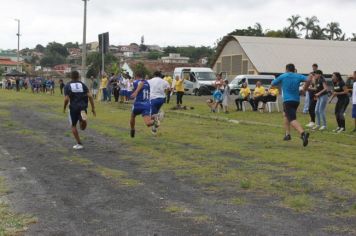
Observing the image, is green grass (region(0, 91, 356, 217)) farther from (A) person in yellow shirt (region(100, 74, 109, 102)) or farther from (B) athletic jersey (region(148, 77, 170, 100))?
(A) person in yellow shirt (region(100, 74, 109, 102))

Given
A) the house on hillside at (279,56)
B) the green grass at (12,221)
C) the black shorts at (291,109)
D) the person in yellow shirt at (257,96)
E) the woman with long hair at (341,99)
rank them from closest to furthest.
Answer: the green grass at (12,221)
the black shorts at (291,109)
the woman with long hair at (341,99)
the person in yellow shirt at (257,96)
the house on hillside at (279,56)

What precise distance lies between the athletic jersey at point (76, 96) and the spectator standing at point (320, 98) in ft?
22.8

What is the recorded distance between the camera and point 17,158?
10461 mm

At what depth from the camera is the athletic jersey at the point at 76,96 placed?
1177 centimetres

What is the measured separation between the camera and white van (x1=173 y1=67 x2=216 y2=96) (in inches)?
1657

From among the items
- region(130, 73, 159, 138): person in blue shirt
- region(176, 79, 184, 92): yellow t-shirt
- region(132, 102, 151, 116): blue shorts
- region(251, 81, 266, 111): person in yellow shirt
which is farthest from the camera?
region(176, 79, 184, 92): yellow t-shirt

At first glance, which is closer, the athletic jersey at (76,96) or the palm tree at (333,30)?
the athletic jersey at (76,96)

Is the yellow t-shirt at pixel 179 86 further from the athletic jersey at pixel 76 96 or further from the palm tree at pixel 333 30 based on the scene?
the palm tree at pixel 333 30

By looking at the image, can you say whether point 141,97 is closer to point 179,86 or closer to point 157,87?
point 157,87

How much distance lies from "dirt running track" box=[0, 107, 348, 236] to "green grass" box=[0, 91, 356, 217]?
41 cm

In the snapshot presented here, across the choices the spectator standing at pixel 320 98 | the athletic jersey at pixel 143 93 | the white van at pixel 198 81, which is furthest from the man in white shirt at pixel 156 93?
the white van at pixel 198 81

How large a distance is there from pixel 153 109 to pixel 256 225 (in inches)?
329

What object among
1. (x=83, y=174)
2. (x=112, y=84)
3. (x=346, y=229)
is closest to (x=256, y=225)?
(x=346, y=229)

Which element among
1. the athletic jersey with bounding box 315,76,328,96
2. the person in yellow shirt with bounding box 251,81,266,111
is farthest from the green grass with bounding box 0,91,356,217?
the person in yellow shirt with bounding box 251,81,266,111
